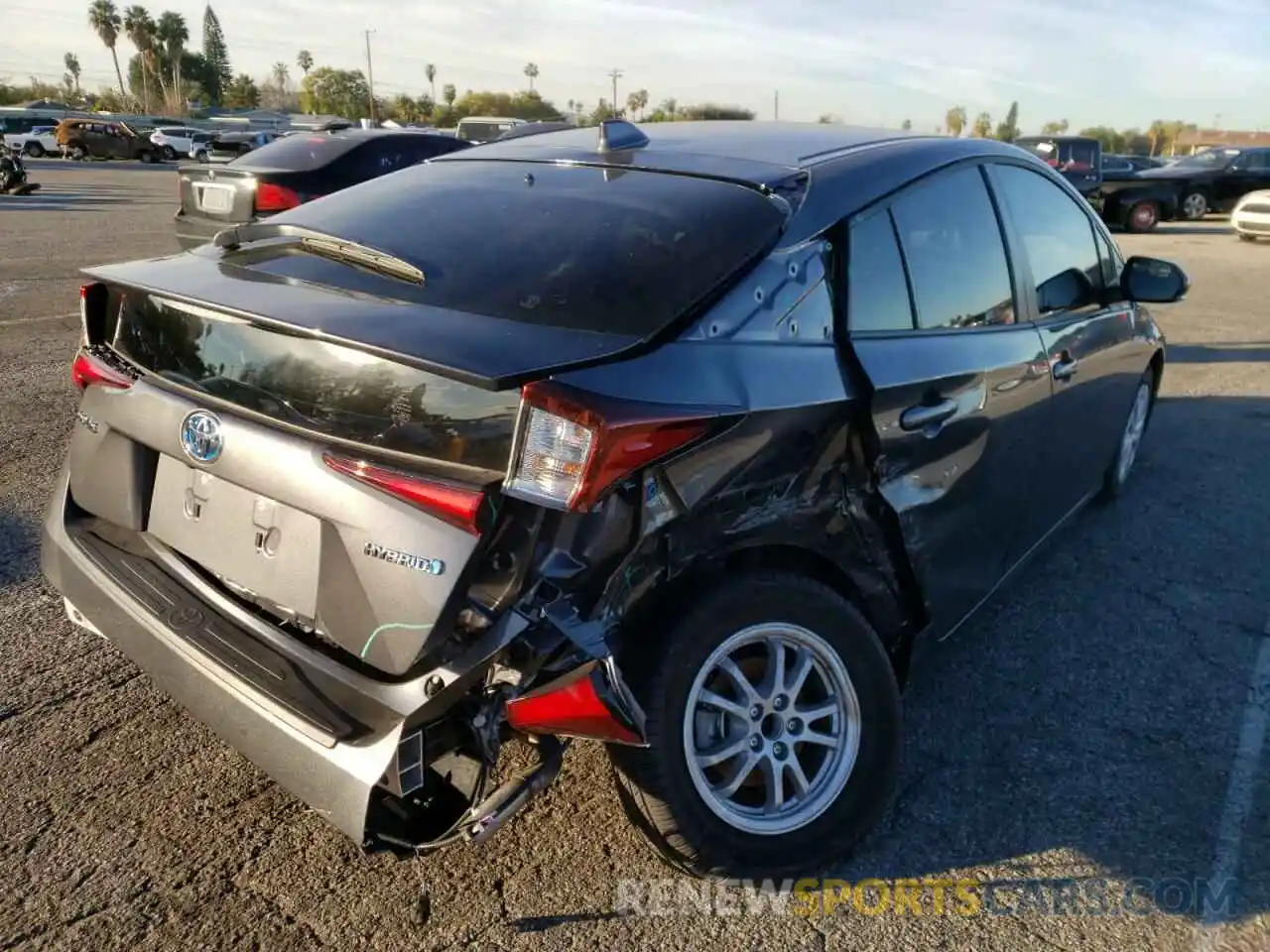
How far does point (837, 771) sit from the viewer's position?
8.46ft

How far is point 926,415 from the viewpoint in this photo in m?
2.77

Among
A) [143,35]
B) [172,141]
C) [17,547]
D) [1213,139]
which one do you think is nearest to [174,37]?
[143,35]

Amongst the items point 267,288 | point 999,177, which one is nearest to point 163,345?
point 267,288

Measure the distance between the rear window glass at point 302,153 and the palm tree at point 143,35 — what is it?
111 metres

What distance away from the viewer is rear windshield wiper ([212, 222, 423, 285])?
246cm

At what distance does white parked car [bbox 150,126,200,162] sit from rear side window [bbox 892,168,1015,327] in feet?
164

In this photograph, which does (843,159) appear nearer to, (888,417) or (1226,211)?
(888,417)

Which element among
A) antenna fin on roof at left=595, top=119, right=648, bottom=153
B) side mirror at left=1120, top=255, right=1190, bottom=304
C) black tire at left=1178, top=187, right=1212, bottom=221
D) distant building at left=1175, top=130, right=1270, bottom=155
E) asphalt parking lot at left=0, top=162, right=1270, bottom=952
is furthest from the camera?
distant building at left=1175, top=130, right=1270, bottom=155

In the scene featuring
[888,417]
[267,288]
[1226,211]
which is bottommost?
[1226,211]

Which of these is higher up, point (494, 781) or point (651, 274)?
point (651, 274)

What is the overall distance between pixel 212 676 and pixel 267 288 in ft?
3.03

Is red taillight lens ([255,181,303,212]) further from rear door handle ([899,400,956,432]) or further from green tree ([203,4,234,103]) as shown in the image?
green tree ([203,4,234,103])

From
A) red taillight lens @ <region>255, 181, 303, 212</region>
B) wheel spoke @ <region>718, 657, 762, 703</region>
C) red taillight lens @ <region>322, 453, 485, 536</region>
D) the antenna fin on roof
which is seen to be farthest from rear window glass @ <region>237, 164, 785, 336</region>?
A: red taillight lens @ <region>255, 181, 303, 212</region>

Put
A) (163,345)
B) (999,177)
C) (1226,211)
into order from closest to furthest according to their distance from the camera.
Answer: (163,345)
(999,177)
(1226,211)
